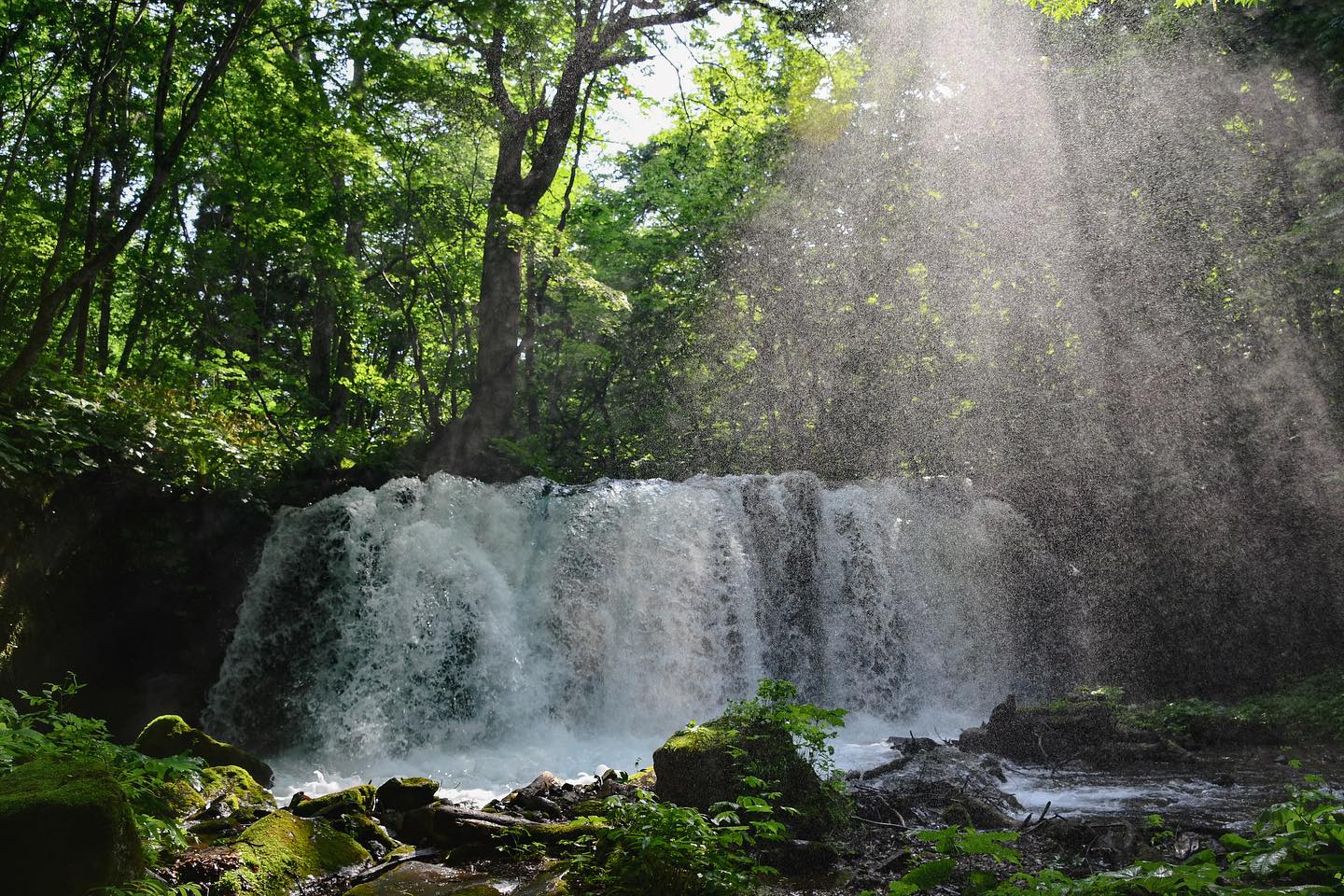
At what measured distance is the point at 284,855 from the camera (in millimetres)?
4344

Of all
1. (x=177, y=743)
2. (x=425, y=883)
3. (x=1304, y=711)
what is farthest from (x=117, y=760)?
(x=1304, y=711)

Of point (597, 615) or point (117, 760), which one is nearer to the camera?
point (117, 760)

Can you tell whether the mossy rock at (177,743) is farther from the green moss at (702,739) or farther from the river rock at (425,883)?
the green moss at (702,739)

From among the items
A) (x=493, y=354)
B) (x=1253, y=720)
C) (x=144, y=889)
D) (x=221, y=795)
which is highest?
(x=493, y=354)

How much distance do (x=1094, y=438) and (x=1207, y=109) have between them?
5333mm

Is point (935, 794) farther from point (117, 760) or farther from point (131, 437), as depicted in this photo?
point (131, 437)

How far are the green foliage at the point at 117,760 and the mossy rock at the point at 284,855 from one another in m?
0.33

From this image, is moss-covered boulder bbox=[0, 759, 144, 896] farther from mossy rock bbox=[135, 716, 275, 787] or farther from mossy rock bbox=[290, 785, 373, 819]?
mossy rock bbox=[135, 716, 275, 787]

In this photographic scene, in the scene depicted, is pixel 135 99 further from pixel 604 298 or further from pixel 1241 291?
pixel 1241 291

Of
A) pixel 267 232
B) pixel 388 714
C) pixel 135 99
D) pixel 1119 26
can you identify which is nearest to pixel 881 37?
pixel 1119 26

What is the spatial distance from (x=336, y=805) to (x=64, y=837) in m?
2.35

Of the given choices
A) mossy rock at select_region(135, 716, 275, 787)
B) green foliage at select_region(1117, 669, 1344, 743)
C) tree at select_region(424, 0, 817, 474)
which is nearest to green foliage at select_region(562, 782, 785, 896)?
mossy rock at select_region(135, 716, 275, 787)

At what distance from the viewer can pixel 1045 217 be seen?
1531 cm

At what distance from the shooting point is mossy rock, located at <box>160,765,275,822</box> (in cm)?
490
